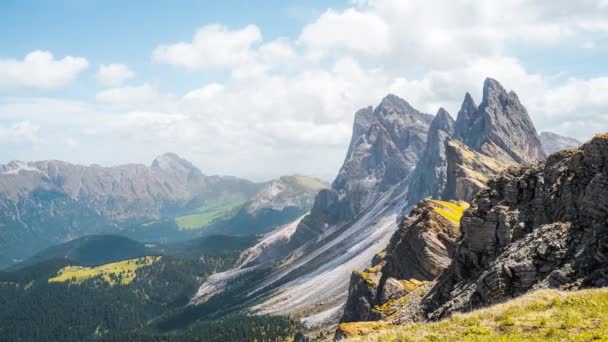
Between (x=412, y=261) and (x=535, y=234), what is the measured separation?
4810cm

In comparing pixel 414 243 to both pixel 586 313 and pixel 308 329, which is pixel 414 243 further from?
pixel 308 329

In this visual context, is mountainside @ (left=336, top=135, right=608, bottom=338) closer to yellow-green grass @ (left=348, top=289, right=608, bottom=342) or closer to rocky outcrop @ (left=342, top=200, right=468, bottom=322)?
yellow-green grass @ (left=348, top=289, right=608, bottom=342)

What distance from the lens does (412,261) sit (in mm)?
83125

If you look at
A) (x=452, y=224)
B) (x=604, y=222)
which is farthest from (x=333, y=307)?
(x=604, y=222)

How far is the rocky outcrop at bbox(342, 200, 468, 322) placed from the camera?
245 ft

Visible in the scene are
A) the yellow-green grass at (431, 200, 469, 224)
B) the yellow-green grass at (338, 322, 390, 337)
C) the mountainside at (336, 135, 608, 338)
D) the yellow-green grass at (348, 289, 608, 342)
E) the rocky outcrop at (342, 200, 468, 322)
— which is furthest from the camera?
the yellow-green grass at (431, 200, 469, 224)

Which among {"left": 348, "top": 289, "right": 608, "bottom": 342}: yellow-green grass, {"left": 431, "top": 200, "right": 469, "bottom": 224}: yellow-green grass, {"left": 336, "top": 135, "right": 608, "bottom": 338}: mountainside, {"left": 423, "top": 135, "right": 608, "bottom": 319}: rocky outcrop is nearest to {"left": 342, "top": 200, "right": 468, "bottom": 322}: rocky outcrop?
{"left": 431, "top": 200, "right": 469, "bottom": 224}: yellow-green grass

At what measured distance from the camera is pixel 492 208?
4500cm

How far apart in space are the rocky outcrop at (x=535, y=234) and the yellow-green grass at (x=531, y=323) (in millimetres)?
5357

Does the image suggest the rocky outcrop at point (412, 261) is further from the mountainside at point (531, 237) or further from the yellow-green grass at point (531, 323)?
the yellow-green grass at point (531, 323)

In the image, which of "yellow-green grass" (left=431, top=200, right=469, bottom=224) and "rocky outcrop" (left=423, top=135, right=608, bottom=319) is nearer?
"rocky outcrop" (left=423, top=135, right=608, bottom=319)

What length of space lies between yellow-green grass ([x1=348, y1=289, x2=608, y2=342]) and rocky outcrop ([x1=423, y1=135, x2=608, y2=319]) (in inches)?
211

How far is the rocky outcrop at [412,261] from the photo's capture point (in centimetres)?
7462

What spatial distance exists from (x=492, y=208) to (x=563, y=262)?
43.4ft
